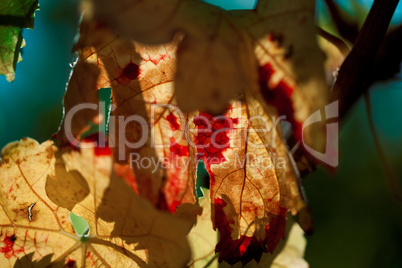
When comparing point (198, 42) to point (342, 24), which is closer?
point (198, 42)

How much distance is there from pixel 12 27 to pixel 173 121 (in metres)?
0.20

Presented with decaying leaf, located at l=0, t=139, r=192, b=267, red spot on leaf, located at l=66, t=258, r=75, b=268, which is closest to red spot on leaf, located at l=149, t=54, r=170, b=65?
decaying leaf, located at l=0, t=139, r=192, b=267

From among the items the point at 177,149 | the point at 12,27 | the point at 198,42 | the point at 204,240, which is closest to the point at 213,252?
the point at 204,240

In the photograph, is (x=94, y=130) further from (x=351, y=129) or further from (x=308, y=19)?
(x=351, y=129)

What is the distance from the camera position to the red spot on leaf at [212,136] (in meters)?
0.36

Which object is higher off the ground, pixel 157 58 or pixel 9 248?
pixel 157 58

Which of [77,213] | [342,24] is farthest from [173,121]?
[342,24]

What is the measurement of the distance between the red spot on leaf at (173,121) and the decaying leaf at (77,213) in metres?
0.09

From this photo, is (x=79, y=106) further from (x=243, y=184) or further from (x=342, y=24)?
(x=342, y=24)

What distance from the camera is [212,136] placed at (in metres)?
0.38

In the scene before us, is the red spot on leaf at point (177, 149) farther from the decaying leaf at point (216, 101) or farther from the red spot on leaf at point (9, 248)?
the red spot on leaf at point (9, 248)

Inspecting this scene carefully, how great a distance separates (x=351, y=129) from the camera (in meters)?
0.52

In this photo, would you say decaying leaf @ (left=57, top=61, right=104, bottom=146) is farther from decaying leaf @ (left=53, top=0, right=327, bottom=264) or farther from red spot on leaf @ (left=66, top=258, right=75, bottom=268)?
red spot on leaf @ (left=66, top=258, right=75, bottom=268)

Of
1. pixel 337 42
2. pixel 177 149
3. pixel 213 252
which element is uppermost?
pixel 337 42
